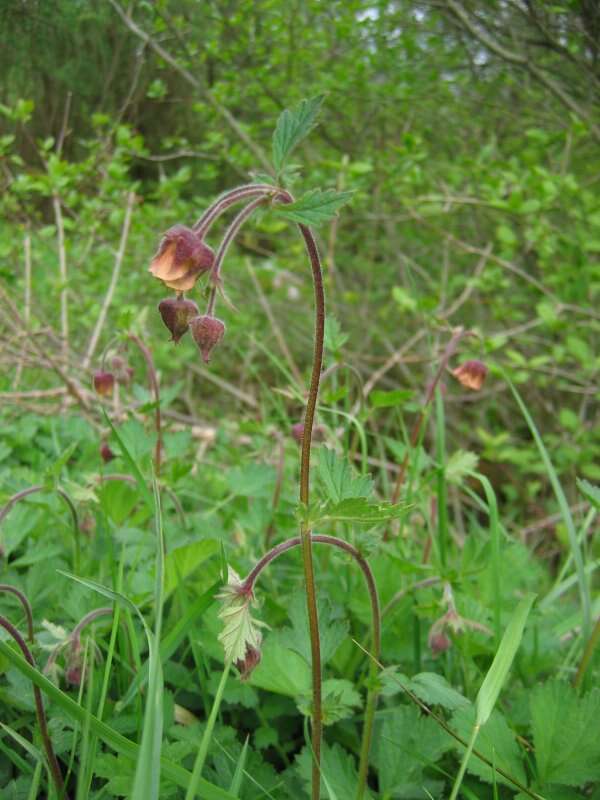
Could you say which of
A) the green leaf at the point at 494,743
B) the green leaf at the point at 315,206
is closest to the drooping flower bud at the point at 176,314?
the green leaf at the point at 315,206

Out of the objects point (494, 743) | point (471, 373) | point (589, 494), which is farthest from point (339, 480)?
point (471, 373)

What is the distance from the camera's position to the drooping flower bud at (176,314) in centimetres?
80

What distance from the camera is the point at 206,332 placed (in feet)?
2.72

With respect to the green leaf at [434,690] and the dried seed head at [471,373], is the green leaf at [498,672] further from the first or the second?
the dried seed head at [471,373]

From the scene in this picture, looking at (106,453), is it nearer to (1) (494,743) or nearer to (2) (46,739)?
(2) (46,739)

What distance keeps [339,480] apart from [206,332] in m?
0.25

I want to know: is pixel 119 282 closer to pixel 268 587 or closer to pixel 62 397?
pixel 62 397

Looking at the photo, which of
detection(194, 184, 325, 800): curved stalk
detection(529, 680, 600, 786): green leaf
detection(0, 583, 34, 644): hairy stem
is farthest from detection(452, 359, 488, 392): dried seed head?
detection(0, 583, 34, 644): hairy stem

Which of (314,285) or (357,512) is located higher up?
(314,285)

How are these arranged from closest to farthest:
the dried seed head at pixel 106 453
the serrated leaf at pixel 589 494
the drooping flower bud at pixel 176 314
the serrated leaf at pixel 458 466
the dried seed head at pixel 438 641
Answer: the drooping flower bud at pixel 176 314 → the serrated leaf at pixel 589 494 → the dried seed head at pixel 438 641 → the serrated leaf at pixel 458 466 → the dried seed head at pixel 106 453

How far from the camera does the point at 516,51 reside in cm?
287

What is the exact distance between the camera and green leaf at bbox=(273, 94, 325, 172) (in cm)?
73

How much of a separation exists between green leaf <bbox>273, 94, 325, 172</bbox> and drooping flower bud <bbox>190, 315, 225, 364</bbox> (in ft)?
0.65

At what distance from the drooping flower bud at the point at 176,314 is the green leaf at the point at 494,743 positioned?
653 mm
